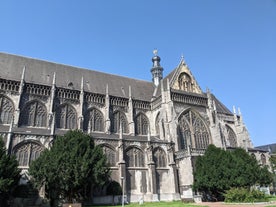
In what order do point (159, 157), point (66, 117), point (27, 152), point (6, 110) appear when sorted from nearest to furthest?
point (27, 152)
point (6, 110)
point (159, 157)
point (66, 117)

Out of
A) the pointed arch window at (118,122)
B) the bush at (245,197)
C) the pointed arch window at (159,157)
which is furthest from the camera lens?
the pointed arch window at (118,122)

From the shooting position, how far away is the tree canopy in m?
25.5

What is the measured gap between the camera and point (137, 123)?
3716 centimetres

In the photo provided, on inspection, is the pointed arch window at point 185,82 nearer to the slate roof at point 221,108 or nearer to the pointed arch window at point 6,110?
the slate roof at point 221,108

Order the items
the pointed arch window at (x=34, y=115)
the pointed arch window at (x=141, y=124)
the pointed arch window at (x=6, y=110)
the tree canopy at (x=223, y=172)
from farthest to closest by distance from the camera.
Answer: the pointed arch window at (x=141, y=124) < the pointed arch window at (x=34, y=115) < the pointed arch window at (x=6, y=110) < the tree canopy at (x=223, y=172)

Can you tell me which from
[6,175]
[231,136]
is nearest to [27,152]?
[6,175]

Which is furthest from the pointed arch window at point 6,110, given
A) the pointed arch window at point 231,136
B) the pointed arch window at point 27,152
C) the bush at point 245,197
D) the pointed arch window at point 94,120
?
the pointed arch window at point 231,136

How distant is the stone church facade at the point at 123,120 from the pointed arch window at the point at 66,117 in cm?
6

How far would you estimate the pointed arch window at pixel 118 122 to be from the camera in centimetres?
3525

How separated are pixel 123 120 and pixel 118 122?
2.60 feet

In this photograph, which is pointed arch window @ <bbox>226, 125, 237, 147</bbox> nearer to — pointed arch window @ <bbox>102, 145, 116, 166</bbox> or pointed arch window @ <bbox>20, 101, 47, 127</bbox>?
pointed arch window @ <bbox>102, 145, 116, 166</bbox>

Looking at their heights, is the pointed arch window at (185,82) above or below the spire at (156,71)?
below

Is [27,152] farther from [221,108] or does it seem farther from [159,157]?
[221,108]

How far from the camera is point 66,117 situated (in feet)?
106
